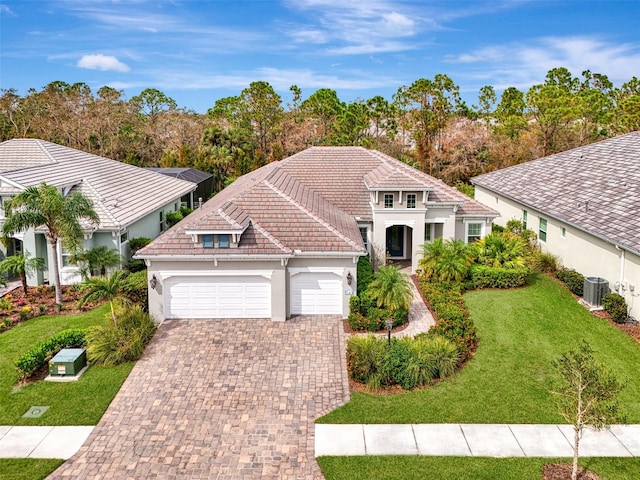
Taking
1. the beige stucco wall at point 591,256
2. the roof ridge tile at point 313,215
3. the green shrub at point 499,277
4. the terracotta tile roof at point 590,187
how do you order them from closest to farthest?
1. the beige stucco wall at point 591,256
2. the roof ridge tile at point 313,215
3. the terracotta tile roof at point 590,187
4. the green shrub at point 499,277

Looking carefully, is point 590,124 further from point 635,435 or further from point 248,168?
point 635,435

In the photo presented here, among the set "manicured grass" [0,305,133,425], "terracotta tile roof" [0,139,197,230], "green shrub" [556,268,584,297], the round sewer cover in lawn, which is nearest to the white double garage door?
"manicured grass" [0,305,133,425]

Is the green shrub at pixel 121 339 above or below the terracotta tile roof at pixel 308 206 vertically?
below

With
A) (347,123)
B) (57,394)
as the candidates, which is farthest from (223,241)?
(347,123)

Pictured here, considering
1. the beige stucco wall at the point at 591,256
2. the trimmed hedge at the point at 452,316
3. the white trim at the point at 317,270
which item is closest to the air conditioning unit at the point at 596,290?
the beige stucco wall at the point at 591,256

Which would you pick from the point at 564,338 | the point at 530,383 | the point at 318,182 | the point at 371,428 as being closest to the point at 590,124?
the point at 318,182

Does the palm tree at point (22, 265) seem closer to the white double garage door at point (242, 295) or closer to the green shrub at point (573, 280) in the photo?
the white double garage door at point (242, 295)

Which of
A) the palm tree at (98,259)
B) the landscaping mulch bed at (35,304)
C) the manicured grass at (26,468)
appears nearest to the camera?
the manicured grass at (26,468)
